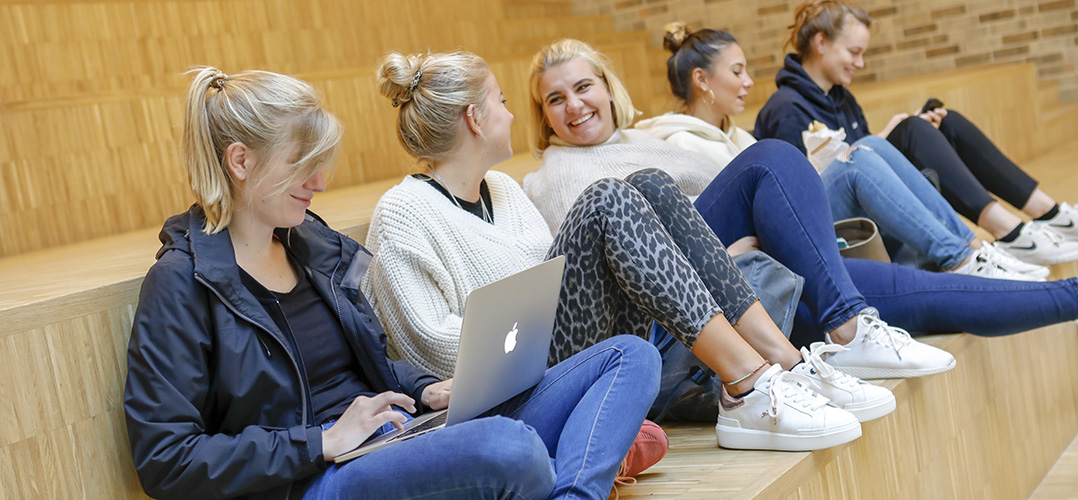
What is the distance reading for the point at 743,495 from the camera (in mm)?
1410

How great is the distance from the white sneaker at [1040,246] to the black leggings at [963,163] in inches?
4.8

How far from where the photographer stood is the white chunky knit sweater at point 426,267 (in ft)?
5.41

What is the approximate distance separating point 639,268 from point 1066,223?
1.70 metres

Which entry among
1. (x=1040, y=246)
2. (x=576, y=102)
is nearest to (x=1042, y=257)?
(x=1040, y=246)

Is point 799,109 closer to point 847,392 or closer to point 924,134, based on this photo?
point 924,134

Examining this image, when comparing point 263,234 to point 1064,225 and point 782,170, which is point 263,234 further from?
point 1064,225

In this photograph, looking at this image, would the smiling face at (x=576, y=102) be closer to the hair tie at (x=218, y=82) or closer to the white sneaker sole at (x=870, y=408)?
the white sneaker sole at (x=870, y=408)

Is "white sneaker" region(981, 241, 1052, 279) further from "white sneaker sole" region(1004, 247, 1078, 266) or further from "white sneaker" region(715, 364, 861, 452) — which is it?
"white sneaker" region(715, 364, 861, 452)

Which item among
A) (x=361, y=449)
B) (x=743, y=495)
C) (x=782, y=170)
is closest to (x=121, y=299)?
(x=361, y=449)

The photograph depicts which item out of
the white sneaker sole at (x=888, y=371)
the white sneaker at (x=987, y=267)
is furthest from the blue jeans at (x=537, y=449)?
the white sneaker at (x=987, y=267)

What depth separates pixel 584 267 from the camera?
1632 millimetres

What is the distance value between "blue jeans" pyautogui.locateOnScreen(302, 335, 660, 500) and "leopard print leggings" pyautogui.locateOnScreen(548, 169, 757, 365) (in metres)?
0.15

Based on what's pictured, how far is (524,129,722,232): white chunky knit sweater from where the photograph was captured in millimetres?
2115

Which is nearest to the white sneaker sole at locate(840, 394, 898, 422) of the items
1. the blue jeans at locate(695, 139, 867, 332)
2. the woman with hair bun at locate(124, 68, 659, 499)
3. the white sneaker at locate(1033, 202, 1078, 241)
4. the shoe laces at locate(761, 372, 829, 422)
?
the shoe laces at locate(761, 372, 829, 422)
